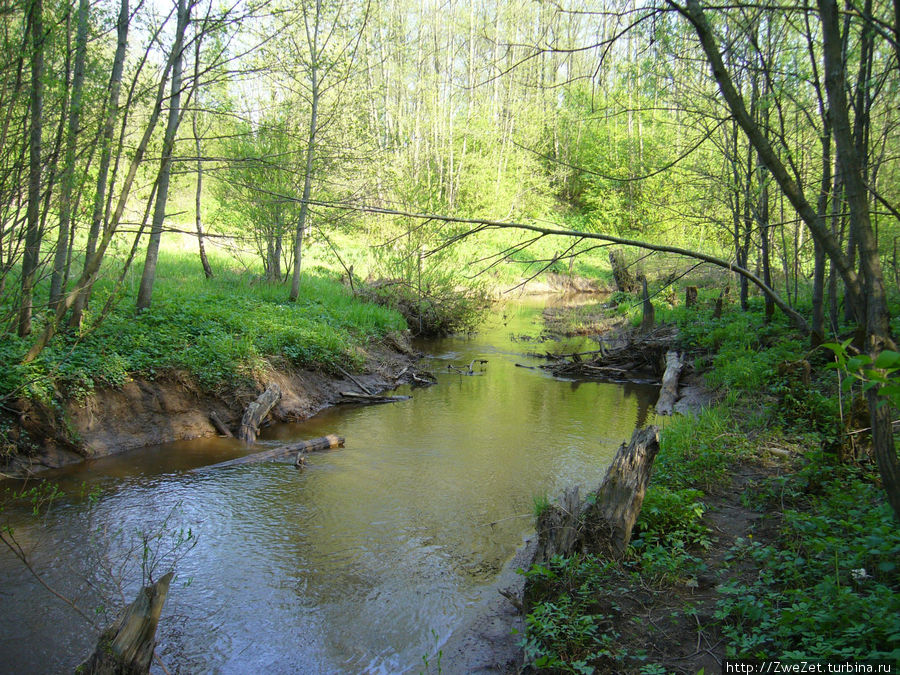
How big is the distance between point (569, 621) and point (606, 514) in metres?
1.17

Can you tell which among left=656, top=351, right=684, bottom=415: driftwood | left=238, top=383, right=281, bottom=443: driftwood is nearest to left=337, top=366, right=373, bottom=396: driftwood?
left=238, top=383, right=281, bottom=443: driftwood

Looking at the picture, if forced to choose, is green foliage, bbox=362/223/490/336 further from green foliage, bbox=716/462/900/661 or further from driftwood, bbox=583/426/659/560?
green foliage, bbox=716/462/900/661

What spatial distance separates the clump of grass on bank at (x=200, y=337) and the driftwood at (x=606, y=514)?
4756 mm

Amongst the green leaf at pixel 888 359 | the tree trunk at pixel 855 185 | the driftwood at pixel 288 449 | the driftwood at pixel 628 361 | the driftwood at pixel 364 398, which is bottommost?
the driftwood at pixel 288 449

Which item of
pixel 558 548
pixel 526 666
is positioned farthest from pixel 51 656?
pixel 558 548

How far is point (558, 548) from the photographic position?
4305 mm

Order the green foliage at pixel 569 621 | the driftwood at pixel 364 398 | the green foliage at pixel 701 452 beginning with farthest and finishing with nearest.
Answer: the driftwood at pixel 364 398 < the green foliage at pixel 701 452 < the green foliage at pixel 569 621

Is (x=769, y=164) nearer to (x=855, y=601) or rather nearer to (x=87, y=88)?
(x=855, y=601)

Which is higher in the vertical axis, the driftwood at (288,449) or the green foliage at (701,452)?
the green foliage at (701,452)

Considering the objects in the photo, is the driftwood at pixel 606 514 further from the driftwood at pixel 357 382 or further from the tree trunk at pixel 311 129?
the tree trunk at pixel 311 129

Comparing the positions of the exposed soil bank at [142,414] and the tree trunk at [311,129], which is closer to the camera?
the exposed soil bank at [142,414]

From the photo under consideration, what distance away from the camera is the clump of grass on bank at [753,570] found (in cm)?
278

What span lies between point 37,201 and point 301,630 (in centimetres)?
411

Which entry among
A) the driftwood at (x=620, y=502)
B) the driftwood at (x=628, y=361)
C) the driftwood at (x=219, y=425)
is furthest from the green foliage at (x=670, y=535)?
the driftwood at (x=628, y=361)
